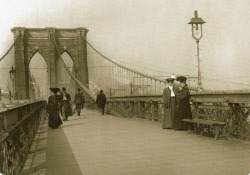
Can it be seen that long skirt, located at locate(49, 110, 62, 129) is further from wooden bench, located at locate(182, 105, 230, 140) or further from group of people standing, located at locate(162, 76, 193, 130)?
wooden bench, located at locate(182, 105, 230, 140)

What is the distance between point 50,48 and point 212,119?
34.2 metres

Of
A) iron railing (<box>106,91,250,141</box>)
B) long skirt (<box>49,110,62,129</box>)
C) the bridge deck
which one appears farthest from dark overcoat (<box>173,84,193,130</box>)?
long skirt (<box>49,110,62,129</box>)

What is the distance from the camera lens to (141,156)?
19.9 feet

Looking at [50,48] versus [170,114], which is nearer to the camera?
[170,114]

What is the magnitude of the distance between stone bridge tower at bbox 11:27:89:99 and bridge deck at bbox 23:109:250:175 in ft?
108

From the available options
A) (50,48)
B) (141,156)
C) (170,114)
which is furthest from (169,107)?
(50,48)

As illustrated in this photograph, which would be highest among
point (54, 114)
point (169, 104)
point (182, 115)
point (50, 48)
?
point (50, 48)

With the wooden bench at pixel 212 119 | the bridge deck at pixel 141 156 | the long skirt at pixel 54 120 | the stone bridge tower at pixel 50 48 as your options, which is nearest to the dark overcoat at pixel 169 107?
the wooden bench at pixel 212 119

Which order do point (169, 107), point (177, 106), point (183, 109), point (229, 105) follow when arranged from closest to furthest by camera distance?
1. point (229, 105)
2. point (183, 109)
3. point (177, 106)
4. point (169, 107)

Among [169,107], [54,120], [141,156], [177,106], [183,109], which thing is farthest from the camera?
A: [54,120]

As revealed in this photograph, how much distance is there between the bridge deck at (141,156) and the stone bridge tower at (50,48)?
32811 mm

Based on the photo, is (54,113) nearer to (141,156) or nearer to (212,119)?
(212,119)

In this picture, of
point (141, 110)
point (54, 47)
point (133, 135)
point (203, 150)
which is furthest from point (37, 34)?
point (203, 150)

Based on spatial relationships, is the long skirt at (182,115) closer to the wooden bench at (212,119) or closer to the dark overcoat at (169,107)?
the wooden bench at (212,119)
